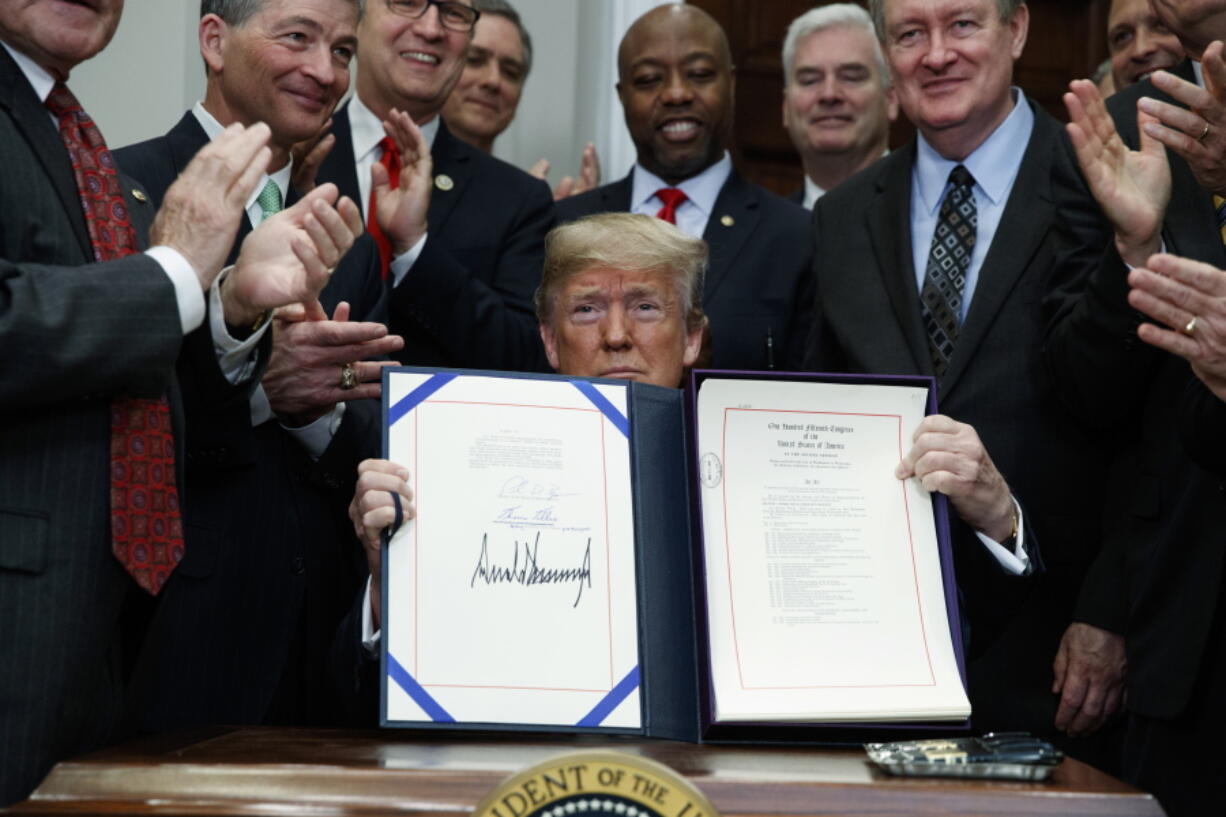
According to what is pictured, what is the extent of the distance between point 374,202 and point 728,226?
0.95 metres

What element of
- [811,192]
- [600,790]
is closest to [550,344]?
[600,790]

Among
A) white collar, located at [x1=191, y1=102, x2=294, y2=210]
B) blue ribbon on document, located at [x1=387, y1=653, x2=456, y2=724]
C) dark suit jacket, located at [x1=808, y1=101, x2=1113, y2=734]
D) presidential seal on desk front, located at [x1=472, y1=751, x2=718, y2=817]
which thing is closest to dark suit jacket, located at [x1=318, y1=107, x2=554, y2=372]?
white collar, located at [x1=191, y1=102, x2=294, y2=210]

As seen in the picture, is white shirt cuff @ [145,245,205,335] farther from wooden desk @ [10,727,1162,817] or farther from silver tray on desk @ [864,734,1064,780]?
silver tray on desk @ [864,734,1064,780]

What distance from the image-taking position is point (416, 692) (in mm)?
1930

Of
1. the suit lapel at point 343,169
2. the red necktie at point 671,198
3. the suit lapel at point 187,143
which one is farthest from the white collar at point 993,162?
the suit lapel at point 187,143

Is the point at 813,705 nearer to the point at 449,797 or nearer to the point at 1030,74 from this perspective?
the point at 449,797

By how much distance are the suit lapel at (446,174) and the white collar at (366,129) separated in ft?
0.06

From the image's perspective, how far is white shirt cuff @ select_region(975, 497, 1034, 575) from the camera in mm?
2395

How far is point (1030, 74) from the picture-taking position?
5.59 metres

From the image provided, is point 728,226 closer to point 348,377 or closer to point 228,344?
point 348,377

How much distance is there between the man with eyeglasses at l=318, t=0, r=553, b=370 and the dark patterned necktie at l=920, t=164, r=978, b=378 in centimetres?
86

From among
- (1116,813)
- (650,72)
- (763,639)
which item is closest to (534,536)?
(763,639)

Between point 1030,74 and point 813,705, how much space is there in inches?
164

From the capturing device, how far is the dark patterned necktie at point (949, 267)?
119 inches
